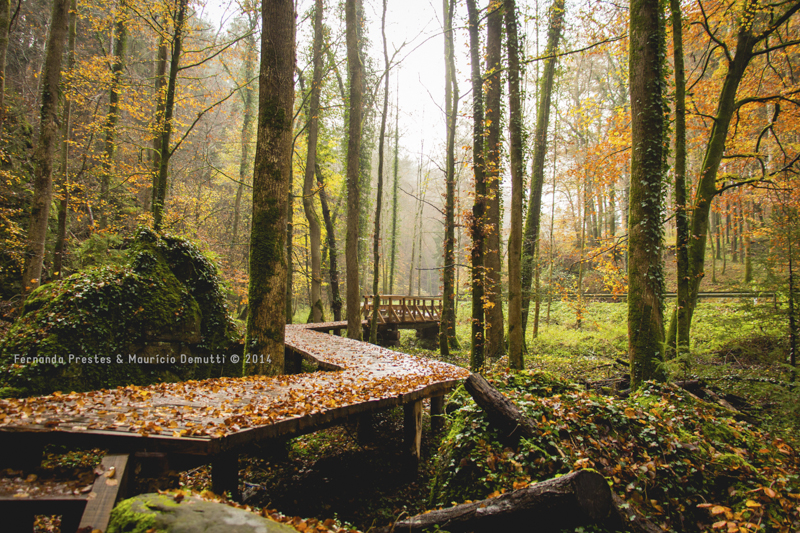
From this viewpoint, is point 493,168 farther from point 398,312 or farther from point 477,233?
point 398,312

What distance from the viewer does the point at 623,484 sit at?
9.19ft

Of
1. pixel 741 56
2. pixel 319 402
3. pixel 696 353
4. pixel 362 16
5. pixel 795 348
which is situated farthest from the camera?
pixel 362 16

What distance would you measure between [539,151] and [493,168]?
449 centimetres

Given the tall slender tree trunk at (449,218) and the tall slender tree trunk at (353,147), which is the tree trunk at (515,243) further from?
the tall slender tree trunk at (353,147)

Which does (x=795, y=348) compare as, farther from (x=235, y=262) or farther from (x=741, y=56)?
(x=235, y=262)

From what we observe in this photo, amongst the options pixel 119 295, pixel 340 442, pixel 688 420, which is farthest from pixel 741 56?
pixel 119 295

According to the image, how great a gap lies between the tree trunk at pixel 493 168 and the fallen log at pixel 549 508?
500 centimetres

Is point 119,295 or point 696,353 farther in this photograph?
point 696,353

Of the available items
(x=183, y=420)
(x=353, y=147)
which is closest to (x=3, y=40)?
(x=353, y=147)

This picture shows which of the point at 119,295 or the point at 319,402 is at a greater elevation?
the point at 119,295

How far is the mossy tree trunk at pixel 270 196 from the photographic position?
17.5ft

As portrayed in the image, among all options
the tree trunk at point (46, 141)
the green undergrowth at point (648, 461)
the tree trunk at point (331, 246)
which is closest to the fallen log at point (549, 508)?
the green undergrowth at point (648, 461)

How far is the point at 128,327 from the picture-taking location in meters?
6.02

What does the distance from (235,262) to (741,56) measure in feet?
65.7
